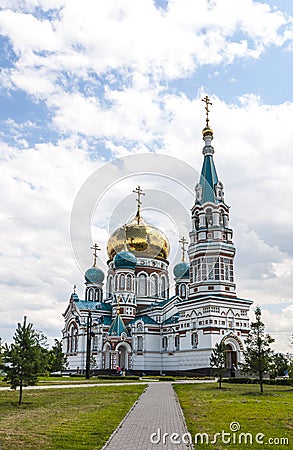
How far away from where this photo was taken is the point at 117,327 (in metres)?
51.8

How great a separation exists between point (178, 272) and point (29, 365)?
4162 cm

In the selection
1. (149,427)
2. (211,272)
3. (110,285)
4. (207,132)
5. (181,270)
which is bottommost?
(149,427)

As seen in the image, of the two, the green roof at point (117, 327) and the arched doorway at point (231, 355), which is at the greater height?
the green roof at point (117, 327)

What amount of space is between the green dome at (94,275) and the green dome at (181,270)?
35.5 ft

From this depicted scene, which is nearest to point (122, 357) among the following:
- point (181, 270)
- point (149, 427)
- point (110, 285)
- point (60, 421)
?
point (110, 285)

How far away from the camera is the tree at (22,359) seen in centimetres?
1873

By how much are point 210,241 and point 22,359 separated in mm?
30427

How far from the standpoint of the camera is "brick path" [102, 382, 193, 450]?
9.89 meters

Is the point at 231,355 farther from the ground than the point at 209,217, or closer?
closer

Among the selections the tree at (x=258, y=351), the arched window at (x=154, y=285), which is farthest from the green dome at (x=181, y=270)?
the tree at (x=258, y=351)

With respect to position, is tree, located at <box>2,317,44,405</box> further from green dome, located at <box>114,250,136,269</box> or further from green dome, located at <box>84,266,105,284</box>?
green dome, located at <box>84,266,105,284</box>

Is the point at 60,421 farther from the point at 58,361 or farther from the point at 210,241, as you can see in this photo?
the point at 58,361

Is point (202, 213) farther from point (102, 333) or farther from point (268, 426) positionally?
point (268, 426)

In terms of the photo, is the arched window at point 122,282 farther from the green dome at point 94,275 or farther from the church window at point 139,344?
the green dome at point 94,275
